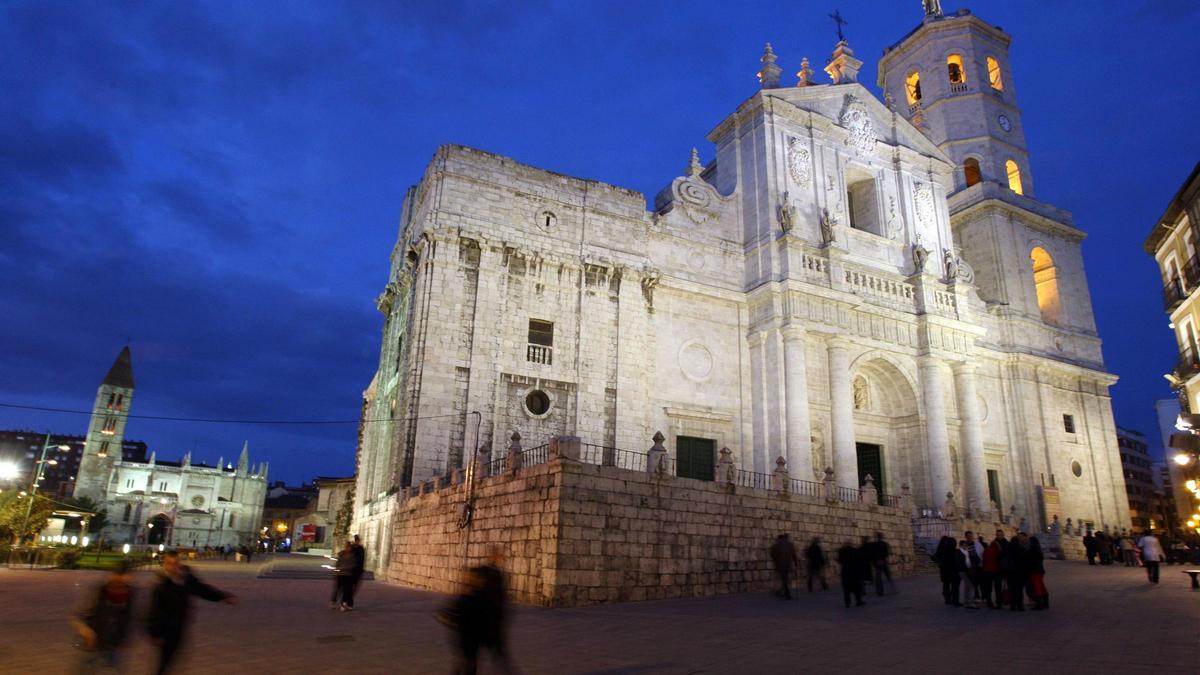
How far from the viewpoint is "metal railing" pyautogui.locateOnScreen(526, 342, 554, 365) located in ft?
74.6

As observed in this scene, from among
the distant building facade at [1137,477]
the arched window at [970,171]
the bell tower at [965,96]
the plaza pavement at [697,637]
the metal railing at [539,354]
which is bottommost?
the plaza pavement at [697,637]

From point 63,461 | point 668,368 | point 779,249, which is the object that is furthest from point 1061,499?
point 63,461

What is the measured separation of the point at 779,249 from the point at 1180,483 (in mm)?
27207

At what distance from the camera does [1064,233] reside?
118 feet

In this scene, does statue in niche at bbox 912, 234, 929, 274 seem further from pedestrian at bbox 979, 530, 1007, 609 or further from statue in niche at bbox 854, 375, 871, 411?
pedestrian at bbox 979, 530, 1007, 609

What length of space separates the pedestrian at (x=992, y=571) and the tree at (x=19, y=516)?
37621mm

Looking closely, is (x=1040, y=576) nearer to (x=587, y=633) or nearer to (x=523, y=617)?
(x=587, y=633)

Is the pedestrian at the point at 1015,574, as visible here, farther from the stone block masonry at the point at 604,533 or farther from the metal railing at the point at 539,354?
the metal railing at the point at 539,354

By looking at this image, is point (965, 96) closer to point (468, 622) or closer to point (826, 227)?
point (826, 227)

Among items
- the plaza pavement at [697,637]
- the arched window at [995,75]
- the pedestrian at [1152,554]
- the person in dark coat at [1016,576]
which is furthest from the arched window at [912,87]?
the person in dark coat at [1016,576]

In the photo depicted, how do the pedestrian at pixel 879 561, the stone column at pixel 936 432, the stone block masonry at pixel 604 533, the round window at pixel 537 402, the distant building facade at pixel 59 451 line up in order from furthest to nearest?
the distant building facade at pixel 59 451 → the stone column at pixel 936 432 → the round window at pixel 537 402 → the pedestrian at pixel 879 561 → the stone block masonry at pixel 604 533

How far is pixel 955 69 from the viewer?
39500 mm

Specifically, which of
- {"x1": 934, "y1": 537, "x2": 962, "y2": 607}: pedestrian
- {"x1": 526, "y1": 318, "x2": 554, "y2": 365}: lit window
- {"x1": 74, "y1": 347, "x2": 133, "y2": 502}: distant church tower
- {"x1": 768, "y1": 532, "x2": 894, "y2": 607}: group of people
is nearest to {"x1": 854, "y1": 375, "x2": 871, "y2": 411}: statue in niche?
{"x1": 768, "y1": 532, "x2": 894, "y2": 607}: group of people

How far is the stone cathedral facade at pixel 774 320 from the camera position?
2245 centimetres
